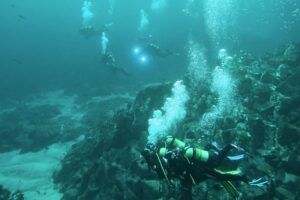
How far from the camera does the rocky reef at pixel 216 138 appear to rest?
1014cm

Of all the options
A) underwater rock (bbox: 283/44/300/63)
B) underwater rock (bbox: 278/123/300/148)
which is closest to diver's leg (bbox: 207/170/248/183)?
underwater rock (bbox: 278/123/300/148)

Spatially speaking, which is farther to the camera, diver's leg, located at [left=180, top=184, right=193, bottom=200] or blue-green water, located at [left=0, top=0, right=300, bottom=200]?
blue-green water, located at [left=0, top=0, right=300, bottom=200]

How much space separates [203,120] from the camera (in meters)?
13.1

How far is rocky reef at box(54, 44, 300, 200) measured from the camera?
33.3ft

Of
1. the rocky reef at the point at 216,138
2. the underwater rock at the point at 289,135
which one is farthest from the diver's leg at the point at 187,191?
the underwater rock at the point at 289,135

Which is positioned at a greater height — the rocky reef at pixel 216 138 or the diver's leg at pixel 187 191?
the rocky reef at pixel 216 138

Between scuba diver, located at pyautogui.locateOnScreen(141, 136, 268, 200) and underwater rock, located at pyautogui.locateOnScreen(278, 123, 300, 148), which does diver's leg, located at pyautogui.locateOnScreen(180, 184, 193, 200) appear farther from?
underwater rock, located at pyautogui.locateOnScreen(278, 123, 300, 148)

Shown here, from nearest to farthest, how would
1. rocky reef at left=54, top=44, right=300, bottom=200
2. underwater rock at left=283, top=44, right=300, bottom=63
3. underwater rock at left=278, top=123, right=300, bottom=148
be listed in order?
rocky reef at left=54, top=44, right=300, bottom=200 → underwater rock at left=278, top=123, right=300, bottom=148 → underwater rock at left=283, top=44, right=300, bottom=63

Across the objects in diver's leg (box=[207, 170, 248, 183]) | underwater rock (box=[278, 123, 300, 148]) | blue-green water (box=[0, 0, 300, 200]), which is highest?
blue-green water (box=[0, 0, 300, 200])

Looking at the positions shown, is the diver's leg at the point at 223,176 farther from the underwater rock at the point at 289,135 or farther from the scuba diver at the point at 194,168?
the underwater rock at the point at 289,135

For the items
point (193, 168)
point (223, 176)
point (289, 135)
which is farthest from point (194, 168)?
point (289, 135)

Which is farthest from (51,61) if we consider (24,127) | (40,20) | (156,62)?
(40,20)

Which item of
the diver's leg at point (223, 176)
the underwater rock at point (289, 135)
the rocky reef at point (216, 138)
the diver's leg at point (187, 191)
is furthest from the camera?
the underwater rock at point (289, 135)

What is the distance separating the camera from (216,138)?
11.8m
